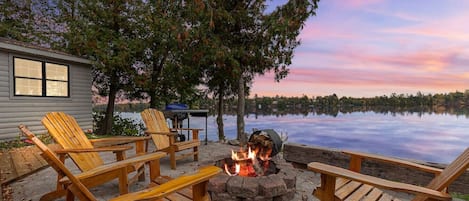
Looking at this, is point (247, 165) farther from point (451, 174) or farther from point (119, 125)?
point (119, 125)

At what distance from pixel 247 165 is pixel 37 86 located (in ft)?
25.0

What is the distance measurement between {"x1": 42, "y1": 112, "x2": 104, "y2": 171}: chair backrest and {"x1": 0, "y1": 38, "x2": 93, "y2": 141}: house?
203 inches

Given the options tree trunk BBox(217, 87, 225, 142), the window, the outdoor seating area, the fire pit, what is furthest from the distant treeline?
the outdoor seating area

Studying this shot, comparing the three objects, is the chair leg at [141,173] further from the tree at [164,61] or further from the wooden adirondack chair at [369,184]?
the tree at [164,61]

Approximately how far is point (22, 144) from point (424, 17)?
13.9 m

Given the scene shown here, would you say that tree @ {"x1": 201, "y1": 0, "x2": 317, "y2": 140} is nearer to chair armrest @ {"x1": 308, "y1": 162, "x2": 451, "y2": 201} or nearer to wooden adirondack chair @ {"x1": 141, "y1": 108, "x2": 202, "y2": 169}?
wooden adirondack chair @ {"x1": 141, "y1": 108, "x2": 202, "y2": 169}

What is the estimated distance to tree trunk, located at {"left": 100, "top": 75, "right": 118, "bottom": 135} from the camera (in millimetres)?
10757

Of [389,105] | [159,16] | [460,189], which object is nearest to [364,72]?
[159,16]

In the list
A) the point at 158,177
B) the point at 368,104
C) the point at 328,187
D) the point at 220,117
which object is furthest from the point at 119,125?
the point at 368,104

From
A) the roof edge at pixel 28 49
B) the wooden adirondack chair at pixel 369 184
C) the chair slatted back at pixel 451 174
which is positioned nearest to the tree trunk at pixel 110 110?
the roof edge at pixel 28 49

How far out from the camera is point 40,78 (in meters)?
7.84

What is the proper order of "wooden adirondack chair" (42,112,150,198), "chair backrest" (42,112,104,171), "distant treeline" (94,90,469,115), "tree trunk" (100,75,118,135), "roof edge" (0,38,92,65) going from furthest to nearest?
"distant treeline" (94,90,469,115)
"tree trunk" (100,75,118,135)
"roof edge" (0,38,92,65)
"chair backrest" (42,112,104,171)
"wooden adirondack chair" (42,112,150,198)

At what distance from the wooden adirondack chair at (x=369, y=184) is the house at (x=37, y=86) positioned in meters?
8.12

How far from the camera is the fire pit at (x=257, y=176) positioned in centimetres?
273
